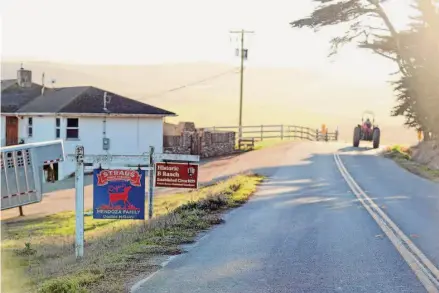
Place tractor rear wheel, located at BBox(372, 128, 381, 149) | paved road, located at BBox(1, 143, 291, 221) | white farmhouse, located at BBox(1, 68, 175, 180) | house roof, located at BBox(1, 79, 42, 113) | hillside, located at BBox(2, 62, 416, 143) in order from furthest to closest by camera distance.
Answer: hillside, located at BBox(2, 62, 416, 143)
tractor rear wheel, located at BBox(372, 128, 381, 149)
house roof, located at BBox(1, 79, 42, 113)
white farmhouse, located at BBox(1, 68, 175, 180)
paved road, located at BBox(1, 143, 291, 221)

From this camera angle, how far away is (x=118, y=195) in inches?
498

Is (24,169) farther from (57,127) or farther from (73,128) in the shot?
(57,127)

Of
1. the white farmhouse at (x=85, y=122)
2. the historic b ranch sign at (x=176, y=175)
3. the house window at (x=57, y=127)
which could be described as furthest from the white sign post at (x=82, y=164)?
the house window at (x=57, y=127)

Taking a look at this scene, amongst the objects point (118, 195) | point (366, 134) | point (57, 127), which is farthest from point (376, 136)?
point (118, 195)

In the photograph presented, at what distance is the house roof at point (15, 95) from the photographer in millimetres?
43659

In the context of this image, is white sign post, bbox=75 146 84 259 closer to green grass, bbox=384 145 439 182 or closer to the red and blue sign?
the red and blue sign

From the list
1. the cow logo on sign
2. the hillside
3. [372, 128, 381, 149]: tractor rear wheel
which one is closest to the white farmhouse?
[372, 128, 381, 149]: tractor rear wheel

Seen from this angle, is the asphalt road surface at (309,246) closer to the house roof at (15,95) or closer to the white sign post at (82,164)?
the white sign post at (82,164)

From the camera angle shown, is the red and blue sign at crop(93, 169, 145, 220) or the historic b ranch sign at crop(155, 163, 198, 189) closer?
the red and blue sign at crop(93, 169, 145, 220)

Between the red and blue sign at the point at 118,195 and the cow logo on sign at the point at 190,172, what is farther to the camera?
the cow logo on sign at the point at 190,172

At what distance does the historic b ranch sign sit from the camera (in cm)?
1466

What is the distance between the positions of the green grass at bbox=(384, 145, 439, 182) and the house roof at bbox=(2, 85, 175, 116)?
1360cm

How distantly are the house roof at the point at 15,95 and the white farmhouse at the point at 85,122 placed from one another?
0.26 feet

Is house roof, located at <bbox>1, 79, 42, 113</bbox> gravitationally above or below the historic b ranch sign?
above
